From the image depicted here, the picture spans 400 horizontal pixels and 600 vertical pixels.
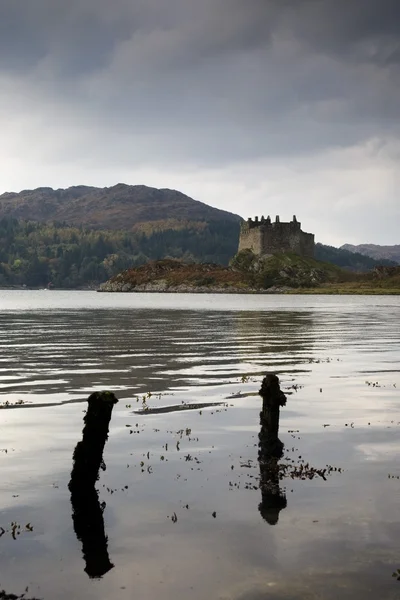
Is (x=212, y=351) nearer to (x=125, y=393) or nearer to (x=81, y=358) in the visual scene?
(x=81, y=358)

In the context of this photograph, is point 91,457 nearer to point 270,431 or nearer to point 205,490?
point 205,490

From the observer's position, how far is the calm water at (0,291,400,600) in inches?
422

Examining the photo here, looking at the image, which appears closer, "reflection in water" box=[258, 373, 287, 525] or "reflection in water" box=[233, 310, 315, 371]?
"reflection in water" box=[258, 373, 287, 525]

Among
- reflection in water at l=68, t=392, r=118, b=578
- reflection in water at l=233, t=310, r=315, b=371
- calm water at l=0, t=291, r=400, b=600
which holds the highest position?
reflection in water at l=68, t=392, r=118, b=578

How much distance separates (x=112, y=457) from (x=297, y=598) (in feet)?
28.6

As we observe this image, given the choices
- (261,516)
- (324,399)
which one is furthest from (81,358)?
(261,516)

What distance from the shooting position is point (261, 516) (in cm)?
1338

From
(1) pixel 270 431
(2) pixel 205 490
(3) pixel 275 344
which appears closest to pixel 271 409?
(1) pixel 270 431

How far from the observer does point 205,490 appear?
1501 centimetres

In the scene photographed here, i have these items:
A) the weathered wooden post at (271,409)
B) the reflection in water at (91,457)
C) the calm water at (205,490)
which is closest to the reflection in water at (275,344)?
the calm water at (205,490)

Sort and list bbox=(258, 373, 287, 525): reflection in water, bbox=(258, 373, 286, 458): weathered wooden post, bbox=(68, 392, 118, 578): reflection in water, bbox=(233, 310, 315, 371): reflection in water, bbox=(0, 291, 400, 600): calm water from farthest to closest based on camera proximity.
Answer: bbox=(233, 310, 315, 371): reflection in water, bbox=(258, 373, 286, 458): weathered wooden post, bbox=(258, 373, 287, 525): reflection in water, bbox=(68, 392, 118, 578): reflection in water, bbox=(0, 291, 400, 600): calm water

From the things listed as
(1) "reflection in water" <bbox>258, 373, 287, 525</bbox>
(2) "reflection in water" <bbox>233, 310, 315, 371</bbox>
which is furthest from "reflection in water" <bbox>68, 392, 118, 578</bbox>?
(2) "reflection in water" <bbox>233, 310, 315, 371</bbox>

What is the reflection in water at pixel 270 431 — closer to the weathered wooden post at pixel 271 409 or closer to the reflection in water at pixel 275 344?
the weathered wooden post at pixel 271 409

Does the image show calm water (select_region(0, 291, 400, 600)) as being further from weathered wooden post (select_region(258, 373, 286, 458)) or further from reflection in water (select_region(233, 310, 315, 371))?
reflection in water (select_region(233, 310, 315, 371))
